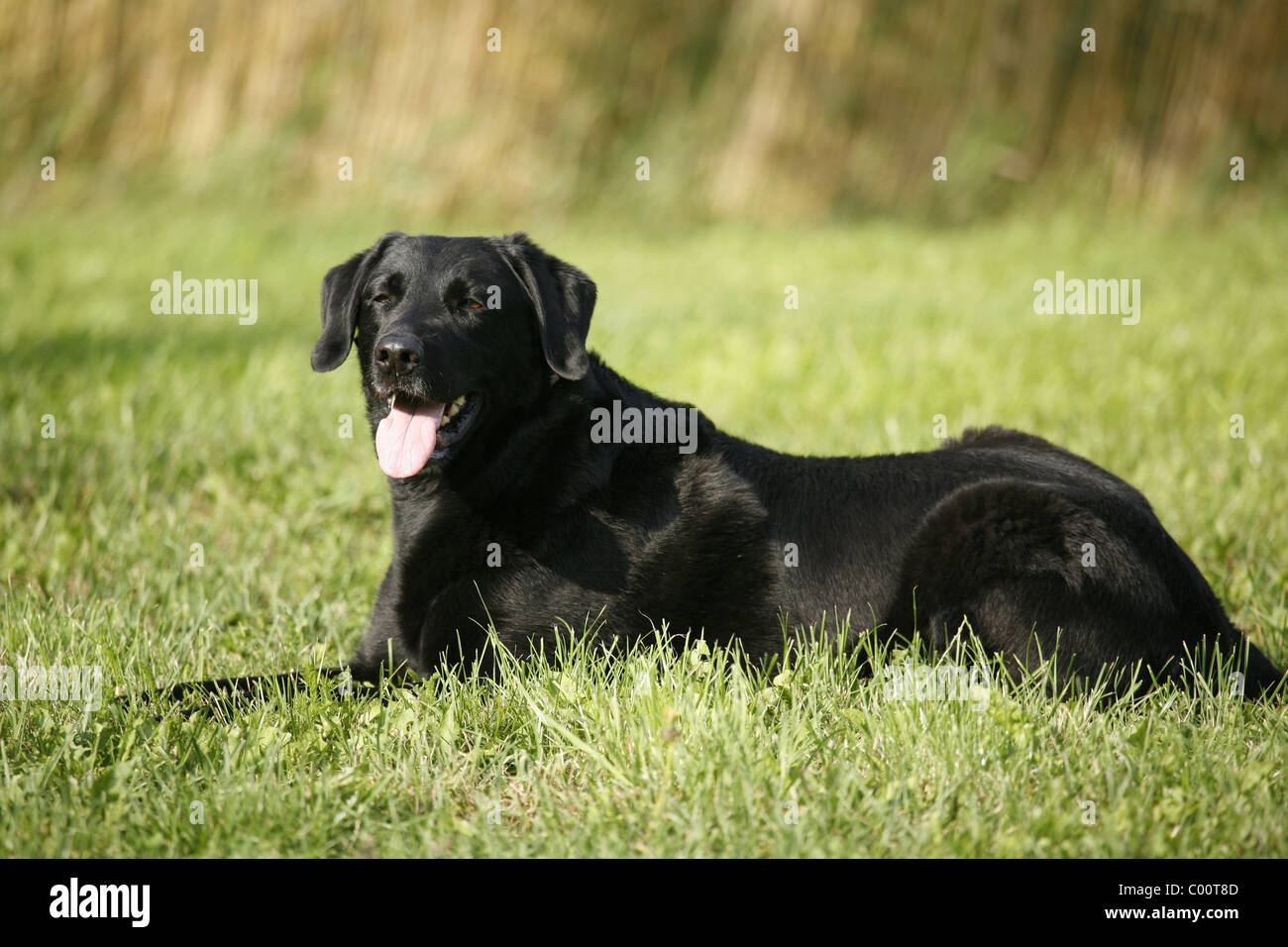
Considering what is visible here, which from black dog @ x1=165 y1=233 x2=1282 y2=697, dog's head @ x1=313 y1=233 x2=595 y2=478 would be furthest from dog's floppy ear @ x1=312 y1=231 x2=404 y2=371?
black dog @ x1=165 y1=233 x2=1282 y2=697

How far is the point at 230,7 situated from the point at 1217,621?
11.3 metres

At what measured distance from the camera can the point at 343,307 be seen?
3.48m

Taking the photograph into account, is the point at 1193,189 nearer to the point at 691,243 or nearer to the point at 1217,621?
the point at 691,243

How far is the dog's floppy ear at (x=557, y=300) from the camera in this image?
321 cm

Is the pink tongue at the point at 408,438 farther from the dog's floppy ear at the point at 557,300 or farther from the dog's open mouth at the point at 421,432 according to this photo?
the dog's floppy ear at the point at 557,300

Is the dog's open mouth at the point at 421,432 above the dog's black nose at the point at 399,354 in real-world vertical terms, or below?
below

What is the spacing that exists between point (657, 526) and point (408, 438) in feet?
2.45

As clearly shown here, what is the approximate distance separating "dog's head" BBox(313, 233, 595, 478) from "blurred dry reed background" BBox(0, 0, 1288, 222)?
8.19 m

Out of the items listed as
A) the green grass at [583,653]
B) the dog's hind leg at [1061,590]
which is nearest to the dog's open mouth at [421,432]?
the green grass at [583,653]

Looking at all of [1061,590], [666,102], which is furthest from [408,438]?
[666,102]

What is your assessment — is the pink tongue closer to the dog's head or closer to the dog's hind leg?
the dog's head

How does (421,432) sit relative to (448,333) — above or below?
below

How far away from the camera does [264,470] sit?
16.5 feet

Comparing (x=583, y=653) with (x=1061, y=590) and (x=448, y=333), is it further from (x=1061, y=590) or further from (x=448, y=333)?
(x=1061, y=590)
